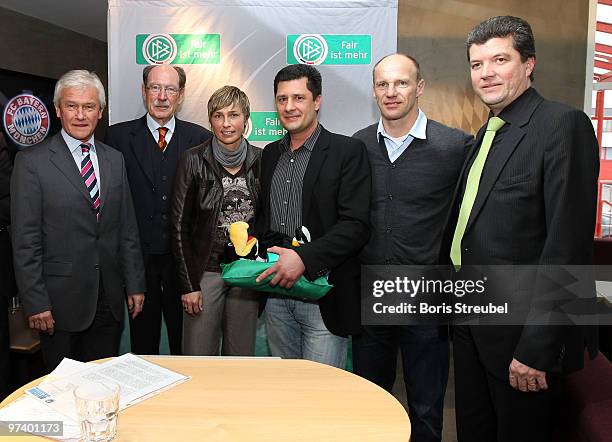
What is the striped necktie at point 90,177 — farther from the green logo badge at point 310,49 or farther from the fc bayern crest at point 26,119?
the fc bayern crest at point 26,119

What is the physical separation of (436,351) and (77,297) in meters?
1.66

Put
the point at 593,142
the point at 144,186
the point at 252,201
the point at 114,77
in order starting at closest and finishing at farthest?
the point at 593,142, the point at 252,201, the point at 144,186, the point at 114,77

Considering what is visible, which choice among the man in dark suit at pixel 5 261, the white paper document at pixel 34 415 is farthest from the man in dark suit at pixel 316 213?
the man in dark suit at pixel 5 261

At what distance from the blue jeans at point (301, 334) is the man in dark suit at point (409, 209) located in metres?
0.18

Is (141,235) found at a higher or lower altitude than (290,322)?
higher

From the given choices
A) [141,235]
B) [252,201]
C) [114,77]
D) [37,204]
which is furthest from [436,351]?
[114,77]

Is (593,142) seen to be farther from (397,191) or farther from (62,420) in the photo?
(62,420)

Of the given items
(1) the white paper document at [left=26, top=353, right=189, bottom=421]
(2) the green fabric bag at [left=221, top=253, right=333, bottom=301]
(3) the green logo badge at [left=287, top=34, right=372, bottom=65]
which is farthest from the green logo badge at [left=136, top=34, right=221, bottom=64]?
(1) the white paper document at [left=26, top=353, right=189, bottom=421]

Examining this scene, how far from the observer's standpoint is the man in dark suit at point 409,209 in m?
2.40

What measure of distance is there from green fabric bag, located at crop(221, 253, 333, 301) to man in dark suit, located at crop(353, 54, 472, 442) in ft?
1.05

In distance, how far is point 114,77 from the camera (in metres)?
4.12

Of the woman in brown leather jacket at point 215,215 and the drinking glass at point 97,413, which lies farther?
the woman in brown leather jacket at point 215,215

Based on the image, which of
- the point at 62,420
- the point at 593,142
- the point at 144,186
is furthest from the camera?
the point at 144,186

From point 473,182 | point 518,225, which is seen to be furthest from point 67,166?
point 518,225
